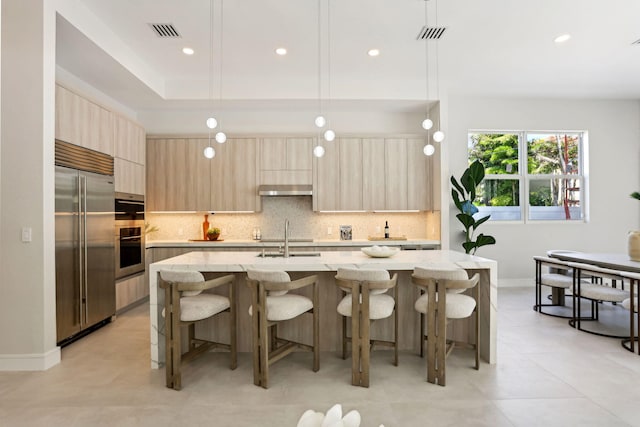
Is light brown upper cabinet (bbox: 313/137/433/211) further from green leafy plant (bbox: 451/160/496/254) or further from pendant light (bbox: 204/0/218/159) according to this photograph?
pendant light (bbox: 204/0/218/159)

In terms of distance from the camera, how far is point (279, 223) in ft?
21.2

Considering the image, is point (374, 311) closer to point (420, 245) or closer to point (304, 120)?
point (420, 245)

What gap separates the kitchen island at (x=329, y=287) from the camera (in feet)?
10.6

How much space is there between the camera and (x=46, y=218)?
3.32 metres

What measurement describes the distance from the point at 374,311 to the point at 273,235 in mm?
3651

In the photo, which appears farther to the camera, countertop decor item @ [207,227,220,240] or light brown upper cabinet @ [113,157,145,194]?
countertop decor item @ [207,227,220,240]

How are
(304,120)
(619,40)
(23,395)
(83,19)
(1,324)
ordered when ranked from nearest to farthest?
(23,395)
(1,324)
(83,19)
(619,40)
(304,120)

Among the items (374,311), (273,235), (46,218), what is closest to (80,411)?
(46,218)

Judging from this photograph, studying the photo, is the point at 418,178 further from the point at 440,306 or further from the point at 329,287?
the point at 440,306

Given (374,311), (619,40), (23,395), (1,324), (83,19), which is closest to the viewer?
(23,395)

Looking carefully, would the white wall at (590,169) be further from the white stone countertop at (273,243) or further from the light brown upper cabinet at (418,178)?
the white stone countertop at (273,243)

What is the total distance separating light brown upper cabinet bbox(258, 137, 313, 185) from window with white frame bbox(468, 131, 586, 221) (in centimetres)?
294

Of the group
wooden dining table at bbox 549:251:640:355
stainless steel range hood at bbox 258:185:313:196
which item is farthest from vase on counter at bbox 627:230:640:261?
stainless steel range hood at bbox 258:185:313:196

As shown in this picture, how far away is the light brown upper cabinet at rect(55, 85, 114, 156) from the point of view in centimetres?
384
